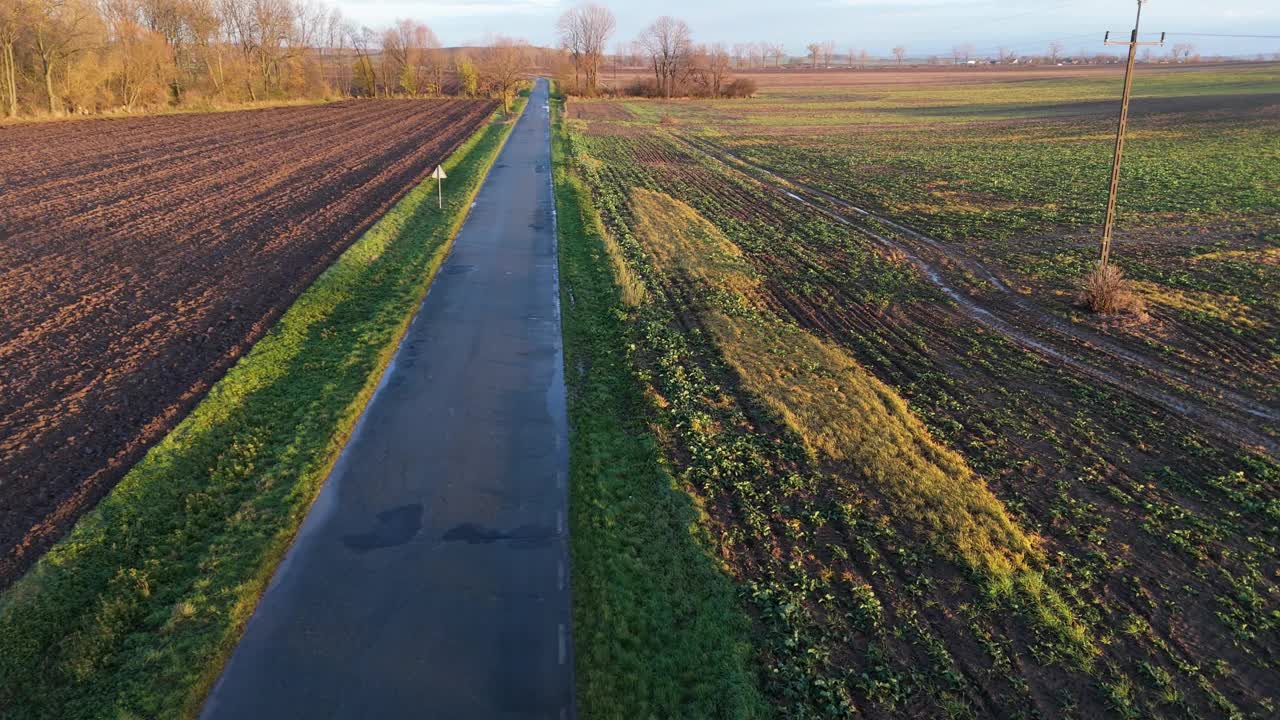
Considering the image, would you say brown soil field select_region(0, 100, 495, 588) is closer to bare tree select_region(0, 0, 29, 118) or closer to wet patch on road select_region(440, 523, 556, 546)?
wet patch on road select_region(440, 523, 556, 546)

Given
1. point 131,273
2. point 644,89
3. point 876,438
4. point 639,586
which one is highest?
point 644,89

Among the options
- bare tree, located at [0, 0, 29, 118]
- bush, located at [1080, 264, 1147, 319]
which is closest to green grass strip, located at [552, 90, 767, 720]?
bush, located at [1080, 264, 1147, 319]

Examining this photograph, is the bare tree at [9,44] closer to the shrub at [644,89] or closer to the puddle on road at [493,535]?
the puddle on road at [493,535]

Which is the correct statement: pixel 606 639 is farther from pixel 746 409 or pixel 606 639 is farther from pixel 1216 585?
pixel 1216 585

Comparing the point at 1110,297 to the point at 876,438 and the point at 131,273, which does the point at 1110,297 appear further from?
the point at 131,273

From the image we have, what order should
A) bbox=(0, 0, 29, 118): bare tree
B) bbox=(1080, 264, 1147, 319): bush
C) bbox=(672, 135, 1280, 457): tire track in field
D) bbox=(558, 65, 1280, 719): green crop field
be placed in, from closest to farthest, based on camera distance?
bbox=(558, 65, 1280, 719): green crop field < bbox=(672, 135, 1280, 457): tire track in field < bbox=(1080, 264, 1147, 319): bush < bbox=(0, 0, 29, 118): bare tree

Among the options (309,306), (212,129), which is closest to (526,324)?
(309,306)

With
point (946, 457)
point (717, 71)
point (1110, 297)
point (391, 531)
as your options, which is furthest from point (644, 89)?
point (391, 531)
